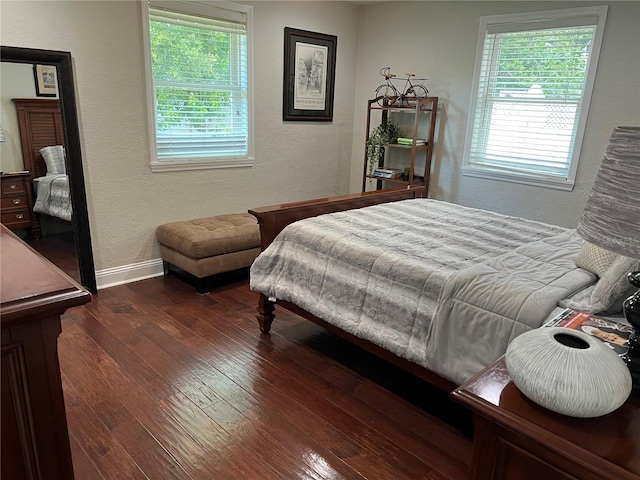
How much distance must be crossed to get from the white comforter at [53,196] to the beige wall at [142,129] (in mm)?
156

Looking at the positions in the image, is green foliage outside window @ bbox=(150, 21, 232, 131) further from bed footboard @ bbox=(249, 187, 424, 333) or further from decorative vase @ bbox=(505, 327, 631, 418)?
decorative vase @ bbox=(505, 327, 631, 418)

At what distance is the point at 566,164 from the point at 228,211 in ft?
9.79

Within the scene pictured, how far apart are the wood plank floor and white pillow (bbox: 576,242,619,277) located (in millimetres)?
895

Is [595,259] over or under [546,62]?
under

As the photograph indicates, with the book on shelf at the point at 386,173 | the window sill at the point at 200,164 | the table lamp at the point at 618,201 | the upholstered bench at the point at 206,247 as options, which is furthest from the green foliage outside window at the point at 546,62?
the table lamp at the point at 618,201

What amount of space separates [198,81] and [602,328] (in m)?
3.52

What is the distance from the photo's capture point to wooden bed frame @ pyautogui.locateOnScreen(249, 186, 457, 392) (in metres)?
2.10

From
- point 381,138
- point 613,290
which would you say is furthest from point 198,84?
point 613,290

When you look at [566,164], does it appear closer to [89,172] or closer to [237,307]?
[237,307]

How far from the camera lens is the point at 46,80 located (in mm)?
3029

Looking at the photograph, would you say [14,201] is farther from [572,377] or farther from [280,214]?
[572,377]

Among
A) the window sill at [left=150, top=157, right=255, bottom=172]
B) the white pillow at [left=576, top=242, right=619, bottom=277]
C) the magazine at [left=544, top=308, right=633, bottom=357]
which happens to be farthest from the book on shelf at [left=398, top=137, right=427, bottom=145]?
the magazine at [left=544, top=308, right=633, bottom=357]

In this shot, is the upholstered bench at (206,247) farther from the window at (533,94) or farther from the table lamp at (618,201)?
the table lamp at (618,201)

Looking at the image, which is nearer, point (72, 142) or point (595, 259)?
point (595, 259)
